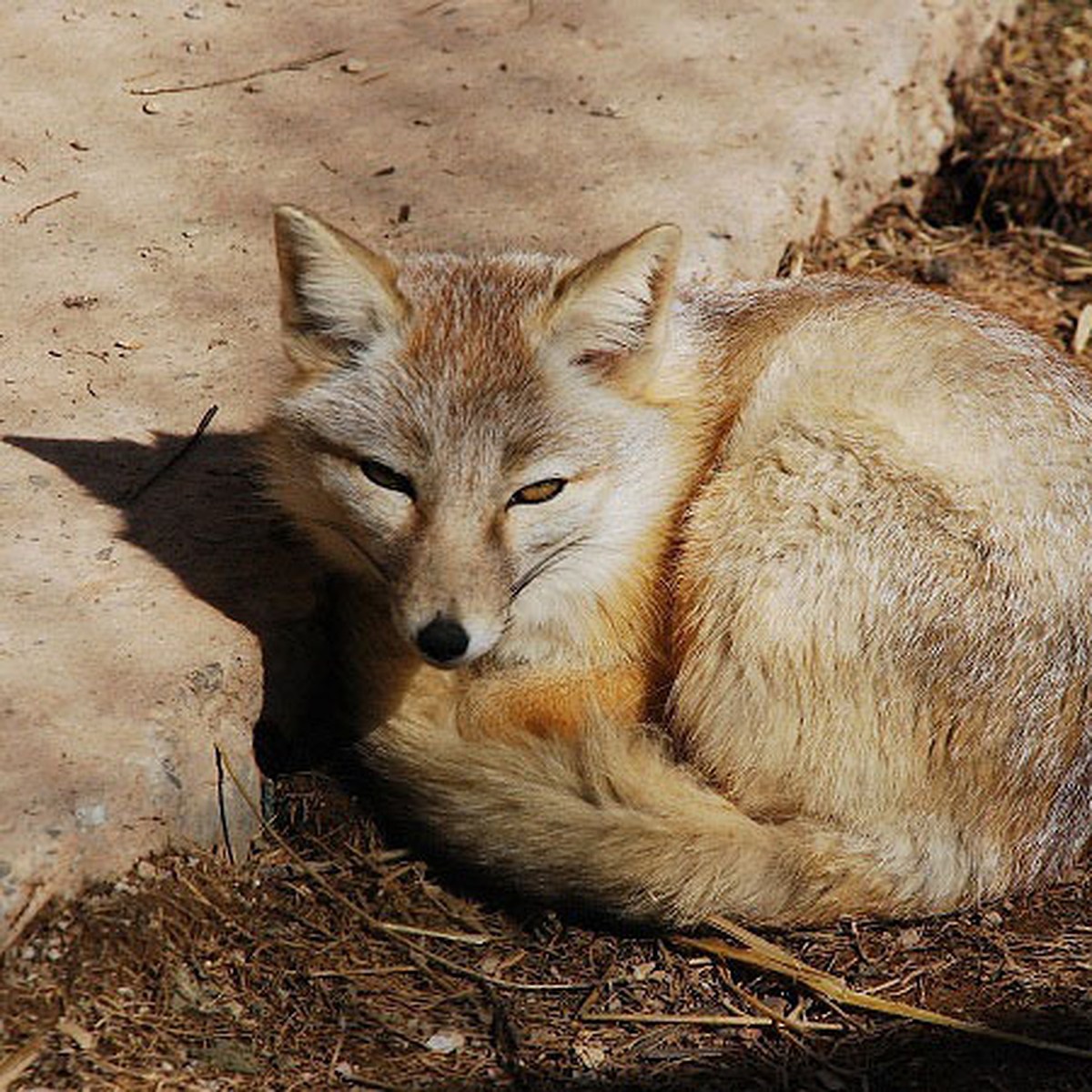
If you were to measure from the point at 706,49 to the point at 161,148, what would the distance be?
88.3 inches

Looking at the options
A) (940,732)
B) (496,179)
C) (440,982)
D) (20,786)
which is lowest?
(440,982)

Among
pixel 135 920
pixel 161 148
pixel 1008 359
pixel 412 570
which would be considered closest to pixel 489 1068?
pixel 135 920

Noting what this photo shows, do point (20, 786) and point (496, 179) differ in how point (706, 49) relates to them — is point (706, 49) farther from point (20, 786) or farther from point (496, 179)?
point (20, 786)

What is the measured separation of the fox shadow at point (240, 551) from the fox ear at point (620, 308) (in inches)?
36.2

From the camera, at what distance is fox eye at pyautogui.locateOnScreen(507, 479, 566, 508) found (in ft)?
12.8

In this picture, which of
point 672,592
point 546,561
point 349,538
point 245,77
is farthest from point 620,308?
point 245,77

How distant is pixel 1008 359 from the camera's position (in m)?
4.46

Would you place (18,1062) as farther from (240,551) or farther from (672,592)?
(672,592)

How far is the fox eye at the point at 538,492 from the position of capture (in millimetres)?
3902

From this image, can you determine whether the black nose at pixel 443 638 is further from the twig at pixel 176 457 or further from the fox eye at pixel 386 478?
the twig at pixel 176 457

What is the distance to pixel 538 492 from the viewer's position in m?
3.94

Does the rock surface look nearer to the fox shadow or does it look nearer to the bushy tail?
the fox shadow

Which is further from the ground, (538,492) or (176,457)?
(538,492)

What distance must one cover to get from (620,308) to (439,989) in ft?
5.31
